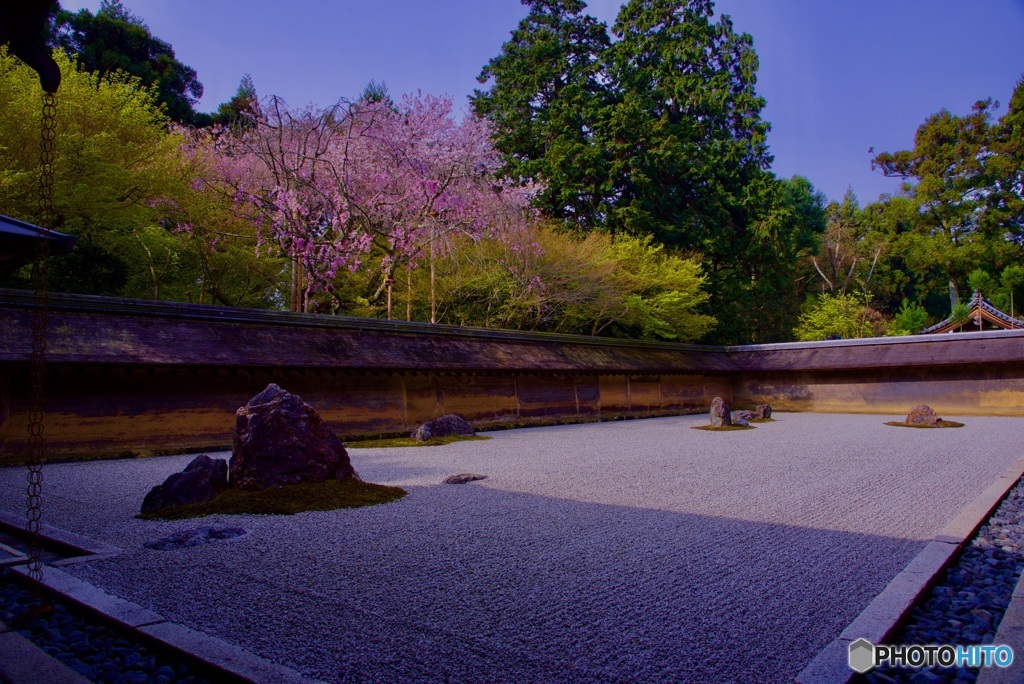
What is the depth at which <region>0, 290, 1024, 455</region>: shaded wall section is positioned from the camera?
9.35 m

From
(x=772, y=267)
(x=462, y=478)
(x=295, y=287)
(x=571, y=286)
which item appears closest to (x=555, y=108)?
(x=571, y=286)

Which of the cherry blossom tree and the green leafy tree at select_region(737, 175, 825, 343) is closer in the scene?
the cherry blossom tree

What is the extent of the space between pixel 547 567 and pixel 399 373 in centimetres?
939

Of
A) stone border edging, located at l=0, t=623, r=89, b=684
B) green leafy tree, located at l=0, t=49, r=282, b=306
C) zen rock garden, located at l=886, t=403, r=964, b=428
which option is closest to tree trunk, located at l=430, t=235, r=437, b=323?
green leafy tree, located at l=0, t=49, r=282, b=306

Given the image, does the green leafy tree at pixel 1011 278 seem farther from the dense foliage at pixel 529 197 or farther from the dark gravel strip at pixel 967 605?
the dark gravel strip at pixel 967 605

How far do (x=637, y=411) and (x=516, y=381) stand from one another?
4670 millimetres

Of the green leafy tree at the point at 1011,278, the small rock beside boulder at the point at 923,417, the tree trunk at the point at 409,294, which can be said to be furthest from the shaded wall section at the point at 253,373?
the green leafy tree at the point at 1011,278

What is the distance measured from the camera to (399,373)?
12953 mm

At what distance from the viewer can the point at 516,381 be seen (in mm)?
15320

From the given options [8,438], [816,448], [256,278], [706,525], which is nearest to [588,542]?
[706,525]

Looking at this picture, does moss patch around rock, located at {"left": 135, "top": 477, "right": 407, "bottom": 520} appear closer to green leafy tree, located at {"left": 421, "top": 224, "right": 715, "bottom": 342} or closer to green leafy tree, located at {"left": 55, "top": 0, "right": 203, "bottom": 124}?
green leafy tree, located at {"left": 421, "top": 224, "right": 715, "bottom": 342}

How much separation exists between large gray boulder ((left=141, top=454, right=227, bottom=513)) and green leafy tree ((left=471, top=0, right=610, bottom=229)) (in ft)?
66.8

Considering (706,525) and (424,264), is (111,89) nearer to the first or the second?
(424,264)

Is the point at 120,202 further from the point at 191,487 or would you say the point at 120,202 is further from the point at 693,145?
the point at 693,145
